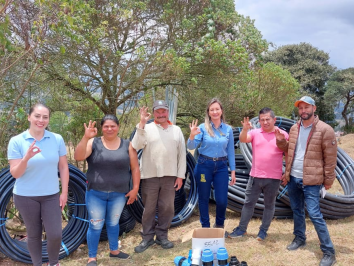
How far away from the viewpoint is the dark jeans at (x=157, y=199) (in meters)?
3.61

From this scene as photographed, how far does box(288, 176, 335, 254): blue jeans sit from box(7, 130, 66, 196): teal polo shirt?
8.19 ft

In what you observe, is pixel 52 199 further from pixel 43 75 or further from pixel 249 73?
pixel 249 73

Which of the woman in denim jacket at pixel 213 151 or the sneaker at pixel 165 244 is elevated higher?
the woman in denim jacket at pixel 213 151

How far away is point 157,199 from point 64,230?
1.23 metres

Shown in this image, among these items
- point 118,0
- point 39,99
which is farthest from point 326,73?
point 39,99

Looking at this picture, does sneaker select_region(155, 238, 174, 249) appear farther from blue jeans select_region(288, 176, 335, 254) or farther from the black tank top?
blue jeans select_region(288, 176, 335, 254)

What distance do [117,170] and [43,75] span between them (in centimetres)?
406

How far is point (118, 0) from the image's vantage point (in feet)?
20.5

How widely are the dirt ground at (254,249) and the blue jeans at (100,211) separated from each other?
0.37 meters

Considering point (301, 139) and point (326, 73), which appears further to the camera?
point (326, 73)

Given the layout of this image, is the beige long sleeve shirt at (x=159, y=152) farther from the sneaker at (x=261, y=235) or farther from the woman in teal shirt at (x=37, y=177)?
the sneaker at (x=261, y=235)

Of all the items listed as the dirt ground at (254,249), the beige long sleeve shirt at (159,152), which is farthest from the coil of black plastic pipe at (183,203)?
the beige long sleeve shirt at (159,152)

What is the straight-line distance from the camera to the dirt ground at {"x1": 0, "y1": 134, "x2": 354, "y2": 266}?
3.45 metres

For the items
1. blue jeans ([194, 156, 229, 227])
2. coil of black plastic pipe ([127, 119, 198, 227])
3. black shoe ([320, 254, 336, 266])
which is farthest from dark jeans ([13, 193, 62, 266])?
black shoe ([320, 254, 336, 266])
